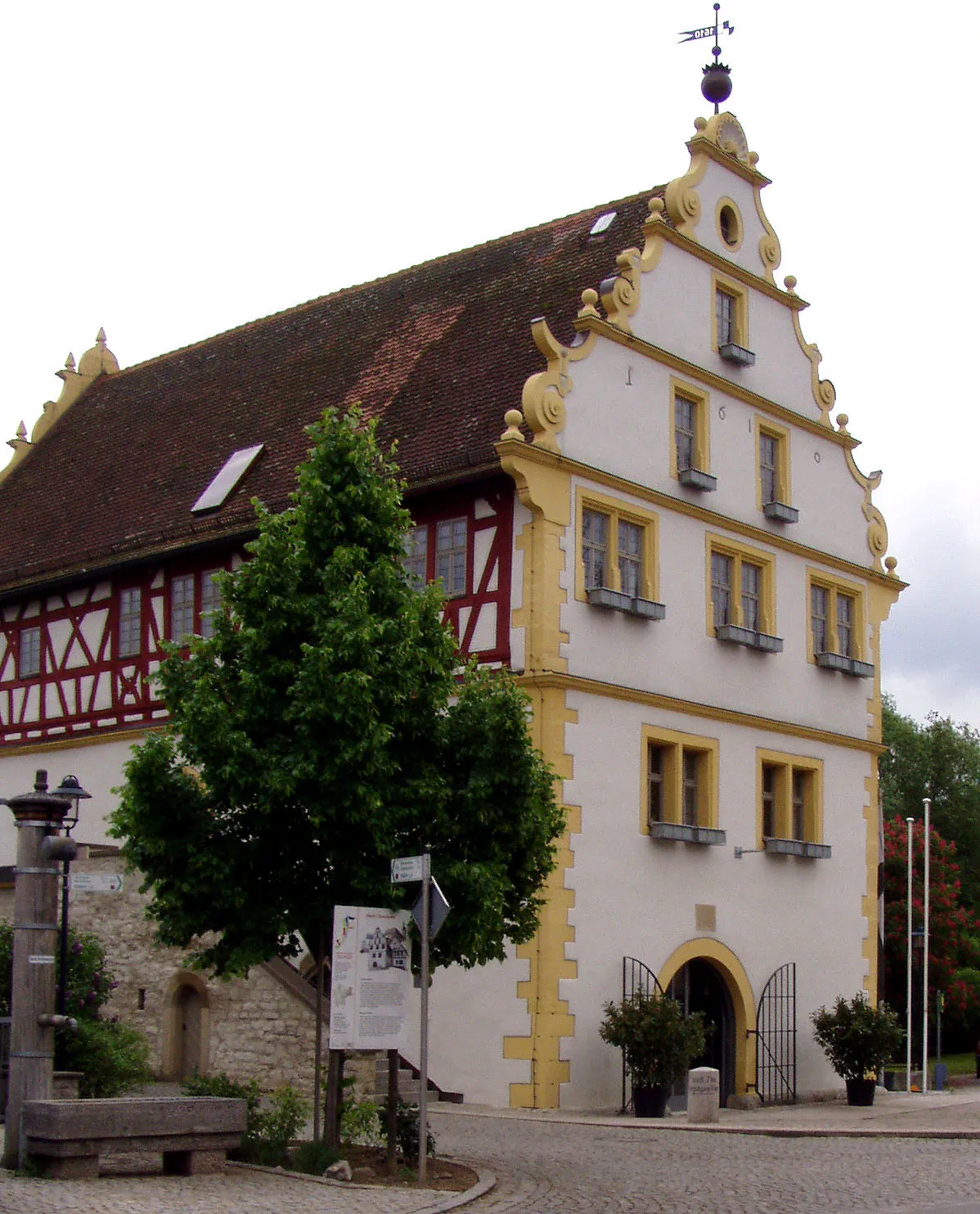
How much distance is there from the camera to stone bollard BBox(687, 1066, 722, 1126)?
23125 millimetres

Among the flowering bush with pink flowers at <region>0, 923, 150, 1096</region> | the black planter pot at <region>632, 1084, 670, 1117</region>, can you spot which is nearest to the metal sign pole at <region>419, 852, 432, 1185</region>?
the flowering bush with pink flowers at <region>0, 923, 150, 1096</region>

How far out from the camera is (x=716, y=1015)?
89.1ft

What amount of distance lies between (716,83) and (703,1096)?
1573cm

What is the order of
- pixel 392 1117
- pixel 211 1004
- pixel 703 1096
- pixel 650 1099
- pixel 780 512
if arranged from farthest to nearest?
pixel 780 512 → pixel 650 1099 → pixel 703 1096 → pixel 211 1004 → pixel 392 1117

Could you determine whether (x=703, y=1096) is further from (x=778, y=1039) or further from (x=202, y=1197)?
(x=202, y=1197)

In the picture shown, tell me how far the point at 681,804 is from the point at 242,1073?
24.7 ft

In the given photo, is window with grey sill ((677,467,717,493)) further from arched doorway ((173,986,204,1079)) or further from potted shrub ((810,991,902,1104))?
arched doorway ((173,986,204,1079))

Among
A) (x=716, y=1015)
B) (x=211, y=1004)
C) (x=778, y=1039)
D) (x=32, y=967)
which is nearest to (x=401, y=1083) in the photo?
(x=211, y=1004)

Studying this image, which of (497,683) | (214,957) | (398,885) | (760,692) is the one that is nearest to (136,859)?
(214,957)

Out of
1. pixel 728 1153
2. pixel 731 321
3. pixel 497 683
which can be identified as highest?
pixel 731 321

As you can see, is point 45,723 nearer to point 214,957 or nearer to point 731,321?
point 731,321

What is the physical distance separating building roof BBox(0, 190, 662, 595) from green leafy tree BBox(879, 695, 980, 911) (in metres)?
37.8

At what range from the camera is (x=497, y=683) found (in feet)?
58.3

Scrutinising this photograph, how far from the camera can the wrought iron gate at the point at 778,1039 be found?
2730 cm
